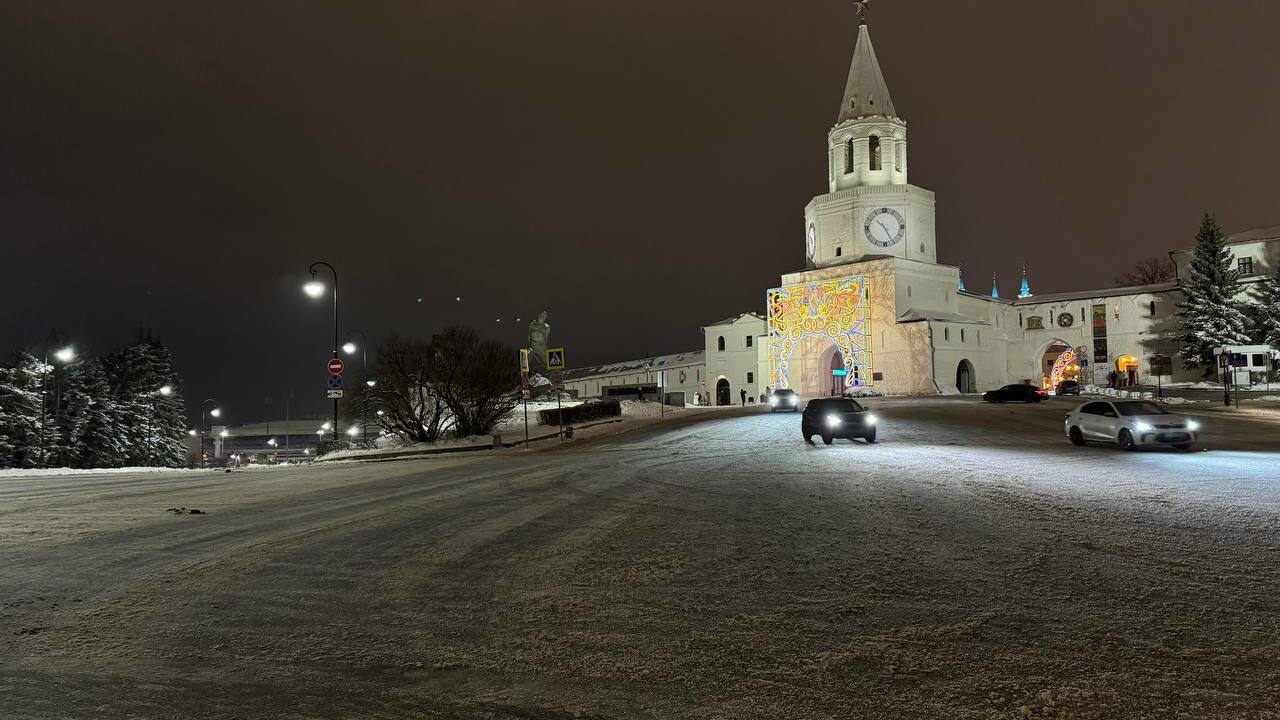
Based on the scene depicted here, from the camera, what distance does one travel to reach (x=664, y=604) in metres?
6.37

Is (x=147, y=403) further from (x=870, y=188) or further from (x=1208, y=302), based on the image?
(x=1208, y=302)

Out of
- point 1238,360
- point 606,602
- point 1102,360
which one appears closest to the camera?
point 606,602

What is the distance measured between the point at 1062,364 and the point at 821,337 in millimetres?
24648

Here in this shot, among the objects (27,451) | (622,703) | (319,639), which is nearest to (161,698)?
(319,639)

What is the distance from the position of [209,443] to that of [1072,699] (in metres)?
134

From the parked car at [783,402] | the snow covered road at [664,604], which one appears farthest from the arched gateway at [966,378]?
the snow covered road at [664,604]

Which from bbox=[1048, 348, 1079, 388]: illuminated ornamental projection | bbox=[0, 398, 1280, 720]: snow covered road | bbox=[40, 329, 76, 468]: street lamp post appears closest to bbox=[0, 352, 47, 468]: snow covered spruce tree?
bbox=[40, 329, 76, 468]: street lamp post

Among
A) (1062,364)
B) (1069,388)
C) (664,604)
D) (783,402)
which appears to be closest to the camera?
(664,604)

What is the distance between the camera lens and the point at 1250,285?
210 ft

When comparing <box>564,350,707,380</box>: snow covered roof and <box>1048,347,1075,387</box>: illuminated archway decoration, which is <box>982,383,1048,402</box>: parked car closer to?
<box>1048,347,1075,387</box>: illuminated archway decoration

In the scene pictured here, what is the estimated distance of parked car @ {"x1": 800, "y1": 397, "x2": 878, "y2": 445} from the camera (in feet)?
78.8

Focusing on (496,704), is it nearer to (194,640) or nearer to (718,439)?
(194,640)

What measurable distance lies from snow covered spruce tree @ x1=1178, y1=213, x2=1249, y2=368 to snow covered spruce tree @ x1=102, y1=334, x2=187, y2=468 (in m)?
78.7

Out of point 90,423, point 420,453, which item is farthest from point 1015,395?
point 90,423
